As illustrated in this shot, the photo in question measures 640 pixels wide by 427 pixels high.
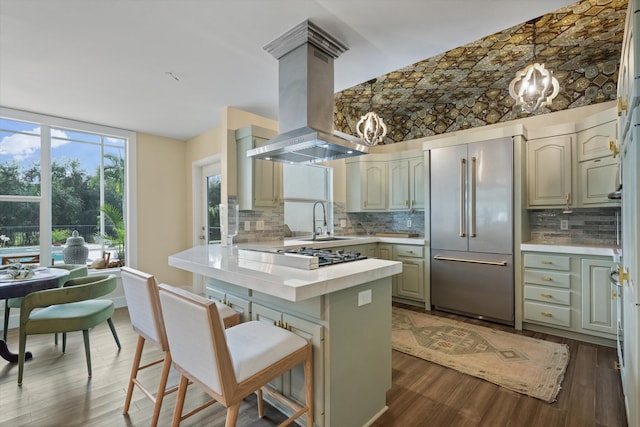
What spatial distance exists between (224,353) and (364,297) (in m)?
0.82

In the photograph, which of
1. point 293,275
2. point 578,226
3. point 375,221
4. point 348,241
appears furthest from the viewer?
point 375,221

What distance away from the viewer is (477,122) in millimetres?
4109

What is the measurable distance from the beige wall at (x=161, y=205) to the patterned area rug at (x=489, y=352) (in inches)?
144

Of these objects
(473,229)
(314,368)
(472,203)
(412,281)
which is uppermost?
(472,203)

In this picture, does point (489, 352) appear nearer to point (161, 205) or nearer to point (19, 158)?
point (161, 205)

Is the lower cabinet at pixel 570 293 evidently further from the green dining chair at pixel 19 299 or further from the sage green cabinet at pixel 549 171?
the green dining chair at pixel 19 299

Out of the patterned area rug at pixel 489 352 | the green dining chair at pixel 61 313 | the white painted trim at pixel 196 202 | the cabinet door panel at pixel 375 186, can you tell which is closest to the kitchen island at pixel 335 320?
→ the patterned area rug at pixel 489 352

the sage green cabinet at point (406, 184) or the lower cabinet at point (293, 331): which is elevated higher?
the sage green cabinet at point (406, 184)

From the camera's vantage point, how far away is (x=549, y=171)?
126 inches

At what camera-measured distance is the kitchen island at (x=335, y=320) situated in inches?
57.9

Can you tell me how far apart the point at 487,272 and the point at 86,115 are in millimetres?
5306

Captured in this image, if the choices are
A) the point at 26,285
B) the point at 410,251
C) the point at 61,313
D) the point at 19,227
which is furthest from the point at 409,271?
the point at 19,227

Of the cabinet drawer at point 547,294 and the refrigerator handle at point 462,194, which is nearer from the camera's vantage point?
the cabinet drawer at point 547,294

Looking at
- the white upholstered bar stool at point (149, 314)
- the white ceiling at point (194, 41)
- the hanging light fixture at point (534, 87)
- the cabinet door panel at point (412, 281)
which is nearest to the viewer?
the white upholstered bar stool at point (149, 314)
